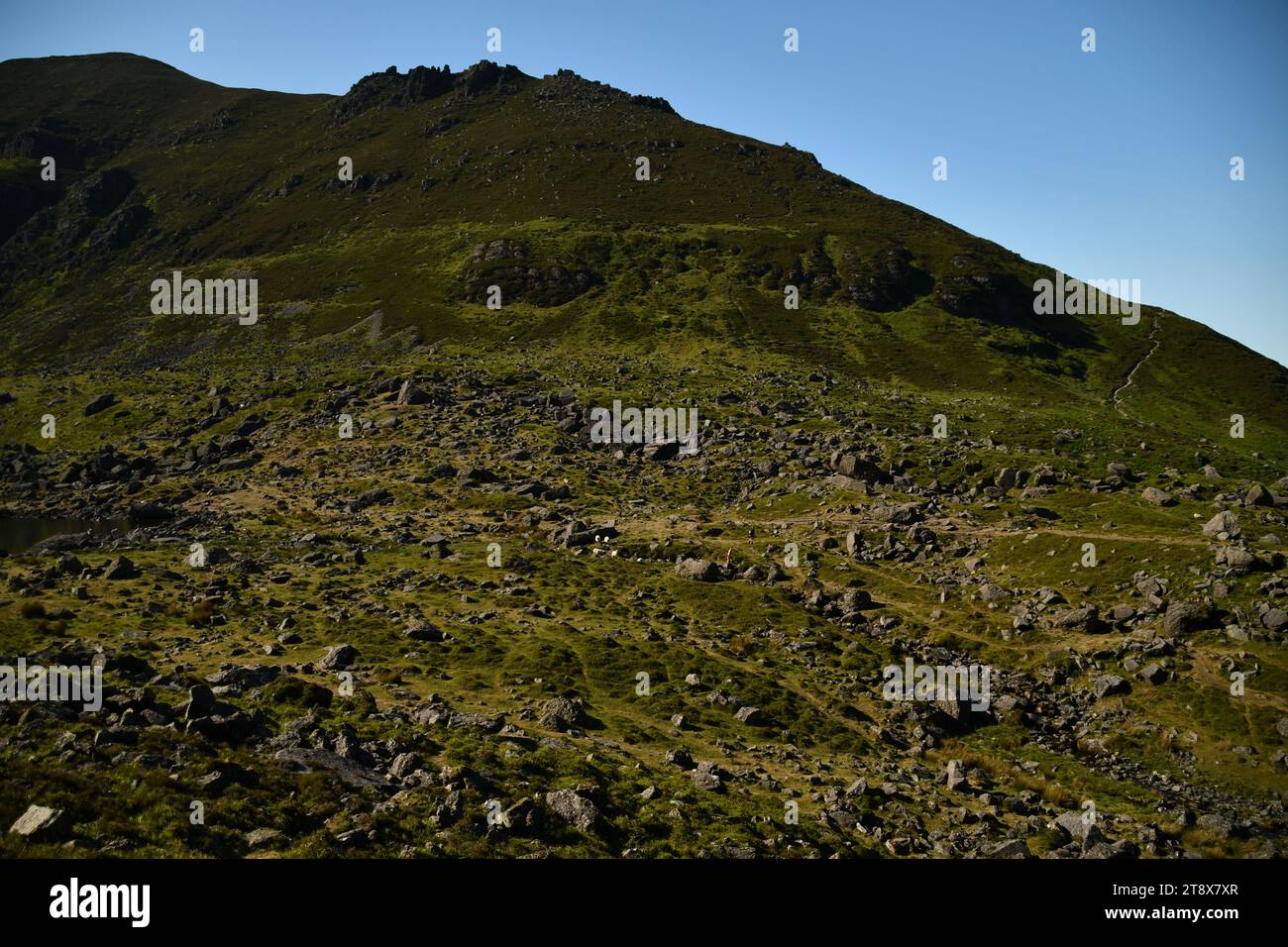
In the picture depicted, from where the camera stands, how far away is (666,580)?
5272cm

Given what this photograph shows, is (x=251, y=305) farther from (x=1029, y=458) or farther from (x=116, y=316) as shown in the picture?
(x=1029, y=458)

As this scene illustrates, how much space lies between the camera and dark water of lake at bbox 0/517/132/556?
66750 mm

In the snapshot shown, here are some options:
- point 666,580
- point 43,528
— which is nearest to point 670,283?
point 666,580

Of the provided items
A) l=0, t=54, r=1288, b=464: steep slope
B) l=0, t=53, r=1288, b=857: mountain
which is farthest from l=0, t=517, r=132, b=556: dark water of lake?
l=0, t=54, r=1288, b=464: steep slope

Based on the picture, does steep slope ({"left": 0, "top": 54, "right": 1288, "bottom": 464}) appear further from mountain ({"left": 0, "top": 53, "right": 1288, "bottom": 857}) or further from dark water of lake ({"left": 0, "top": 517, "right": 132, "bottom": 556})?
dark water of lake ({"left": 0, "top": 517, "right": 132, "bottom": 556})

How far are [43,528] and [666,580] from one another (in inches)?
2575

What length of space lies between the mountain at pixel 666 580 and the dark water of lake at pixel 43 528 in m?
0.77

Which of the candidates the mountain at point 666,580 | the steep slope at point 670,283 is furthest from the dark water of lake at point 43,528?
the steep slope at point 670,283

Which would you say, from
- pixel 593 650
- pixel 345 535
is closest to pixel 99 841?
pixel 593 650

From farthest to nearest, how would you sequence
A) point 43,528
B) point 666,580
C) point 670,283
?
point 670,283
point 43,528
point 666,580

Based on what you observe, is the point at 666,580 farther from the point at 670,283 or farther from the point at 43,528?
the point at 670,283

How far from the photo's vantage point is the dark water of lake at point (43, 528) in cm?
6675

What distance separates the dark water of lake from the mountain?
0.77m

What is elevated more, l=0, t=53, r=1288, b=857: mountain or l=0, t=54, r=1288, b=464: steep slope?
l=0, t=54, r=1288, b=464: steep slope
